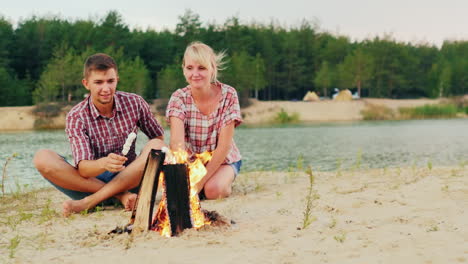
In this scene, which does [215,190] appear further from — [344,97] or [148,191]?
[344,97]

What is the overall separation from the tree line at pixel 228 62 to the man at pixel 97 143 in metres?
33.8

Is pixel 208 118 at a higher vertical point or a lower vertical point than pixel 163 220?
higher

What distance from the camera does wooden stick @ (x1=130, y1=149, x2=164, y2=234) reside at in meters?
3.43

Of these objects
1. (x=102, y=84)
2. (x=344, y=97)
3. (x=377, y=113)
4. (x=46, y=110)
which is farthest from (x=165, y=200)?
(x=344, y=97)

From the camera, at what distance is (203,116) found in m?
4.70

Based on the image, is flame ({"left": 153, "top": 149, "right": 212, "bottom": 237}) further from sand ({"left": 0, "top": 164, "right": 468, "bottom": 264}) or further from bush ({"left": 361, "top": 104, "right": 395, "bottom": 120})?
bush ({"left": 361, "top": 104, "right": 395, "bottom": 120})

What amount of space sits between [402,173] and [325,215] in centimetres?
292

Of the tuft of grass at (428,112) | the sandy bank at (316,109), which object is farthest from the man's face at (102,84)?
the tuft of grass at (428,112)

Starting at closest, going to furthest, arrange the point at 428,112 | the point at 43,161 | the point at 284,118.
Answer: the point at 43,161 → the point at 284,118 → the point at 428,112

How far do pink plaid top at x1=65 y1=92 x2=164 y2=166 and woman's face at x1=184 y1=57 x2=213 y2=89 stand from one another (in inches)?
23.7

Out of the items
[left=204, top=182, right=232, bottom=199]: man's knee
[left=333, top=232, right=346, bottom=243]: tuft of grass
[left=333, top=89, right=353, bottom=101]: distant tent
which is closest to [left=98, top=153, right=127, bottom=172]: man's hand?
Result: [left=204, top=182, right=232, bottom=199]: man's knee

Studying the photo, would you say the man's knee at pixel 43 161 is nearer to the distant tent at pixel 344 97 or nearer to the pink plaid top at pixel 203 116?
the pink plaid top at pixel 203 116

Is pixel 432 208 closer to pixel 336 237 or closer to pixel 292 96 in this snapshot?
pixel 336 237

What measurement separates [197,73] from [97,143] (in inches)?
43.9
